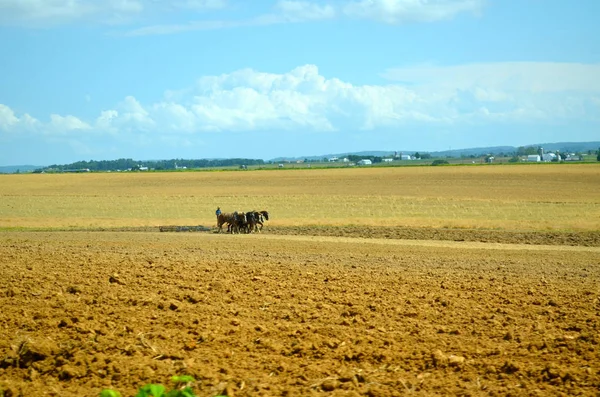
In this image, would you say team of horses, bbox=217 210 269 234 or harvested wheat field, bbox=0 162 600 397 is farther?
team of horses, bbox=217 210 269 234

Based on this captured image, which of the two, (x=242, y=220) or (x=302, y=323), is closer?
(x=302, y=323)

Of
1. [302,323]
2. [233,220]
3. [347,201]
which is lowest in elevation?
[347,201]

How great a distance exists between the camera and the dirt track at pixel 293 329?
7422 millimetres

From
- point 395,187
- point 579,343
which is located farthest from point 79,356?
point 395,187

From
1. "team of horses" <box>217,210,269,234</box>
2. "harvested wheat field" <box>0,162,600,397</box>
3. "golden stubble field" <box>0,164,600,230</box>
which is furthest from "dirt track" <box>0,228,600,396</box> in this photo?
"golden stubble field" <box>0,164,600,230</box>

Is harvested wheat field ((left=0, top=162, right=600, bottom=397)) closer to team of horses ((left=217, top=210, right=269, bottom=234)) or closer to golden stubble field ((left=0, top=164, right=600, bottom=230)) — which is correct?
team of horses ((left=217, top=210, right=269, bottom=234))

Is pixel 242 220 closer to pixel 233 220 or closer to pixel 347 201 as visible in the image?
pixel 233 220

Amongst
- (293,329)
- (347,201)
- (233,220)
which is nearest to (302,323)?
(293,329)

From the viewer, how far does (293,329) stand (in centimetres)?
896

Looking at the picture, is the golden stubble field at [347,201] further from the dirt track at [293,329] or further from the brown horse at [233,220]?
the dirt track at [293,329]

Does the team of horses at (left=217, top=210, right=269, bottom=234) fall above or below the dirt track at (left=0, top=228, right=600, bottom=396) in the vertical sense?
below

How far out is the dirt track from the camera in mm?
7422

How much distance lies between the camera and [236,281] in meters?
11.9

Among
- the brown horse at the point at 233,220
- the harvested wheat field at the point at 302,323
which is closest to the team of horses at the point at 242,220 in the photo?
the brown horse at the point at 233,220
